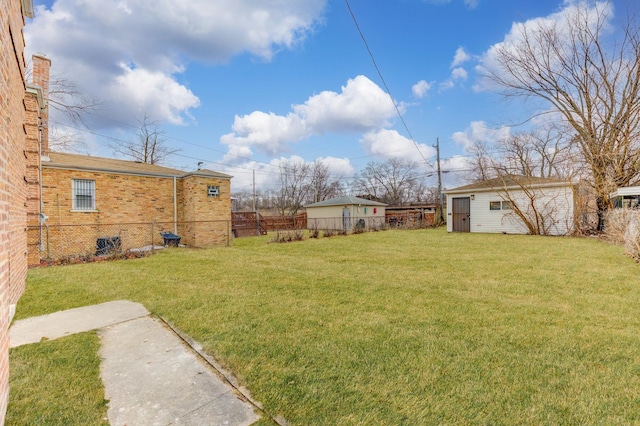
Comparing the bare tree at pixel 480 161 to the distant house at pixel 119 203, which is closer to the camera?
the distant house at pixel 119 203

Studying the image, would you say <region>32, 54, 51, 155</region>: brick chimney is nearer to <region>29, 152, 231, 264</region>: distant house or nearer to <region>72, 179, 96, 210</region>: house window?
<region>29, 152, 231, 264</region>: distant house

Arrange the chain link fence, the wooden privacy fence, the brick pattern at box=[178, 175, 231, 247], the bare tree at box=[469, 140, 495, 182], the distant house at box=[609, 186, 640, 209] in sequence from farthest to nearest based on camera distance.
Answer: the wooden privacy fence < the bare tree at box=[469, 140, 495, 182] < the brick pattern at box=[178, 175, 231, 247] < the distant house at box=[609, 186, 640, 209] < the chain link fence

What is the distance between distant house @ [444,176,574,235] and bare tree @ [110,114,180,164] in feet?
73.9

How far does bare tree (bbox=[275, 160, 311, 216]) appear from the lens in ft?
138

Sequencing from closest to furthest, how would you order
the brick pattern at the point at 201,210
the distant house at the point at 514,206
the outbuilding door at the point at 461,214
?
the brick pattern at the point at 201,210 < the distant house at the point at 514,206 < the outbuilding door at the point at 461,214

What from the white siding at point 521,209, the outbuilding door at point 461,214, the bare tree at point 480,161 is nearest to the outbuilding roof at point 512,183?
the white siding at point 521,209

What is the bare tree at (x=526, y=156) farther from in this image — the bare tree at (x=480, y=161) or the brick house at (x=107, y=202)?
the brick house at (x=107, y=202)

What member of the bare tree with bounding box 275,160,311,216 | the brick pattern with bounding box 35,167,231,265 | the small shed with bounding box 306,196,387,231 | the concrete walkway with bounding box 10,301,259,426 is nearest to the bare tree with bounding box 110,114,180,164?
the brick pattern with bounding box 35,167,231,265

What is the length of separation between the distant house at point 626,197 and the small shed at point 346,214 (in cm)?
1241

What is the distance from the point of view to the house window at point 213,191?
13573mm

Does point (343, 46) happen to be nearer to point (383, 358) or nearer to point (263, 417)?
point (383, 358)

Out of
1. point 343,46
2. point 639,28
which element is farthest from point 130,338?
point 639,28

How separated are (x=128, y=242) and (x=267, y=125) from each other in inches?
519

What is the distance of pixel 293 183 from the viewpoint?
138 feet
